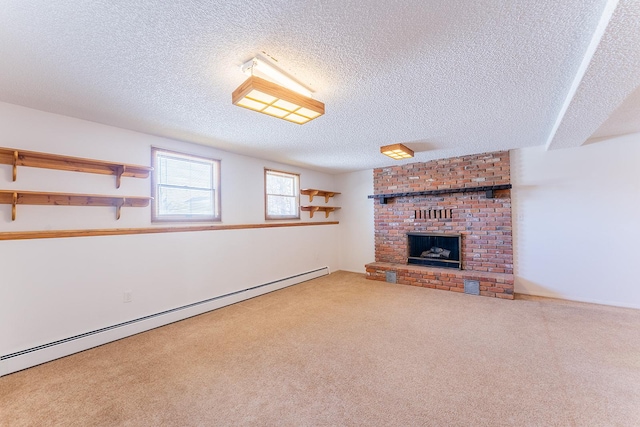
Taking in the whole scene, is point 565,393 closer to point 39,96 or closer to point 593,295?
point 593,295

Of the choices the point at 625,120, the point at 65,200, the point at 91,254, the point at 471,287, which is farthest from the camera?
the point at 471,287

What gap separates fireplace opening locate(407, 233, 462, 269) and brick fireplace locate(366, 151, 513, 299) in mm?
48

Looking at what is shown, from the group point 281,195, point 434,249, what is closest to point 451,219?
point 434,249

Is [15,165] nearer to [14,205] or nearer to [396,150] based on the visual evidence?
[14,205]

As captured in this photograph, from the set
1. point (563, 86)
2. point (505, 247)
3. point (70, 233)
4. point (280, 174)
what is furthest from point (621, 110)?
point (70, 233)

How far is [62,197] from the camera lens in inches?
104

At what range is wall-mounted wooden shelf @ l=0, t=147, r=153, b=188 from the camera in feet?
7.80

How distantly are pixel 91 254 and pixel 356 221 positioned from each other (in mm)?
4763

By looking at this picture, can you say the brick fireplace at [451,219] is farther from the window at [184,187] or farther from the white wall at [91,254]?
the window at [184,187]

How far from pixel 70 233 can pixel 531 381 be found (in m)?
4.33

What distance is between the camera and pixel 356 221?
6227mm

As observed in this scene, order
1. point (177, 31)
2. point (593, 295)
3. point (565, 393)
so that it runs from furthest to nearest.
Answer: point (593, 295)
point (565, 393)
point (177, 31)

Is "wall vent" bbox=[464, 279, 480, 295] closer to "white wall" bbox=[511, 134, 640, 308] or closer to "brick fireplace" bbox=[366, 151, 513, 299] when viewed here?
"brick fireplace" bbox=[366, 151, 513, 299]

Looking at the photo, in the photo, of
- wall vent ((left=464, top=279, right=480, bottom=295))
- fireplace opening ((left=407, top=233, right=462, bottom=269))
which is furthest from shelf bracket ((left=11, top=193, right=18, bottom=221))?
wall vent ((left=464, top=279, right=480, bottom=295))
